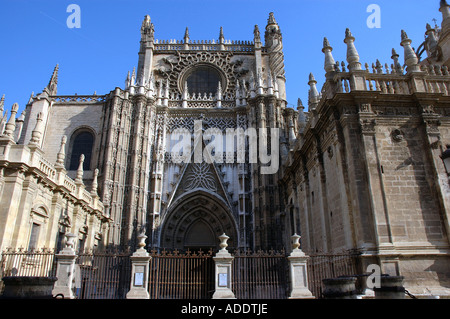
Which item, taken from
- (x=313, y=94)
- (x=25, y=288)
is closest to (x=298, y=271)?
(x=25, y=288)

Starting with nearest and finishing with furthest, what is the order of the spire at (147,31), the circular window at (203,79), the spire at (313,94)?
the spire at (313,94) → the circular window at (203,79) → the spire at (147,31)

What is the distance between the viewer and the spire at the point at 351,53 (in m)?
12.2

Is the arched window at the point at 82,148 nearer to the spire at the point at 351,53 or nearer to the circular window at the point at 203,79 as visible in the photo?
the circular window at the point at 203,79

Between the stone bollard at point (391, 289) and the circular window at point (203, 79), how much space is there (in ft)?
76.9

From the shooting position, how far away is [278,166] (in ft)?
74.7

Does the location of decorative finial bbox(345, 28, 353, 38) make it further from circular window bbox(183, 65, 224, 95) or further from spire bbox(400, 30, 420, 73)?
circular window bbox(183, 65, 224, 95)

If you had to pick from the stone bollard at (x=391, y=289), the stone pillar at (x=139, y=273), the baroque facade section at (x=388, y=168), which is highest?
the baroque facade section at (x=388, y=168)

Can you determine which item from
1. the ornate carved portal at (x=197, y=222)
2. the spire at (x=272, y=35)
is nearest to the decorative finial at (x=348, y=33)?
the ornate carved portal at (x=197, y=222)

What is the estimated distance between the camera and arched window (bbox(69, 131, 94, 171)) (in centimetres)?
2397

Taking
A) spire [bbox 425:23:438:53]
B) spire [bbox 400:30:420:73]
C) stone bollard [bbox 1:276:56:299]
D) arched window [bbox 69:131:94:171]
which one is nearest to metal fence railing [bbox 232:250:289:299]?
stone bollard [bbox 1:276:56:299]

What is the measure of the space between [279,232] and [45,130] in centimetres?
1761

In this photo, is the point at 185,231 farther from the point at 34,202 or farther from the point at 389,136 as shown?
the point at 389,136

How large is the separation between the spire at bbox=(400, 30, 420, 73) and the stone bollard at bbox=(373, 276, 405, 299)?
8.64 m
